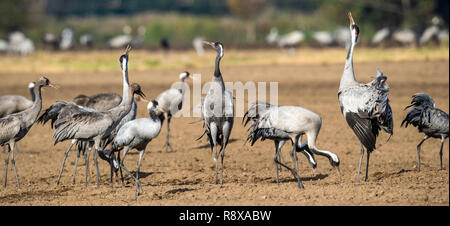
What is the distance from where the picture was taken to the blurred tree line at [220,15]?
34.1 metres

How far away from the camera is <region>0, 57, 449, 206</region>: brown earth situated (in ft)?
25.0

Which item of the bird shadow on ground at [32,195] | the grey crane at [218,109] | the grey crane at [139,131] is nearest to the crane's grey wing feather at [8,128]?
the bird shadow on ground at [32,195]

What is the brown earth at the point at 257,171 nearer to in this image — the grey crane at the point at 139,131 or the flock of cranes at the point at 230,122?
the flock of cranes at the point at 230,122

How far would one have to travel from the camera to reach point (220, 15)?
49875 millimetres

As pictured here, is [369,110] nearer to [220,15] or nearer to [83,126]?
[83,126]

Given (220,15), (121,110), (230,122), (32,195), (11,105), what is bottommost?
(32,195)

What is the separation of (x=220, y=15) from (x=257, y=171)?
40702 millimetres

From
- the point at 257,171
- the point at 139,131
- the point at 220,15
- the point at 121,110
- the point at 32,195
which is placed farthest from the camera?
the point at 220,15

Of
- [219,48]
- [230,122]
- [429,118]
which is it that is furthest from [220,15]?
[429,118]

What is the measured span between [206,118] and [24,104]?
417cm

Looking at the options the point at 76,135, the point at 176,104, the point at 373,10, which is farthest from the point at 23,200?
the point at 373,10

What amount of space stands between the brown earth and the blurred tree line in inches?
651

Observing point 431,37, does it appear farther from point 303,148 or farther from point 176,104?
point 303,148

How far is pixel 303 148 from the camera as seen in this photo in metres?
8.84
